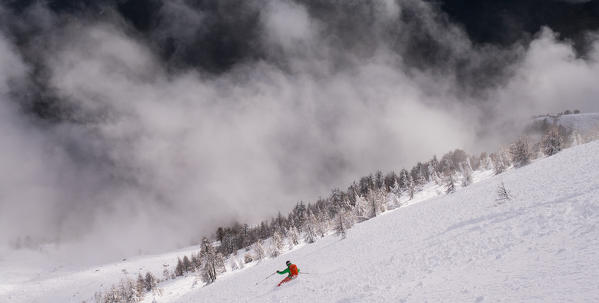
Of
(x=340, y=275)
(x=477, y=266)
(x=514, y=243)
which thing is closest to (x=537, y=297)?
(x=477, y=266)

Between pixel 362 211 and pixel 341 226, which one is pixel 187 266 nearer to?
pixel 362 211

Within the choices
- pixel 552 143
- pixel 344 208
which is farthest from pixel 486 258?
pixel 344 208

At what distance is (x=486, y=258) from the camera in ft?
48.0

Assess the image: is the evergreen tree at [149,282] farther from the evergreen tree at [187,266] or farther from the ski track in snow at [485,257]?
the ski track in snow at [485,257]

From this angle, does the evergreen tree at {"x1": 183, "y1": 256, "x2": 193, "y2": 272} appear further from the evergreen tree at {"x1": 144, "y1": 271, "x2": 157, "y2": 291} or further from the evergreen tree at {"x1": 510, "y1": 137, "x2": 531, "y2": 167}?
the evergreen tree at {"x1": 510, "y1": 137, "x2": 531, "y2": 167}

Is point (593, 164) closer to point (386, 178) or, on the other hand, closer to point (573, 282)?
point (573, 282)

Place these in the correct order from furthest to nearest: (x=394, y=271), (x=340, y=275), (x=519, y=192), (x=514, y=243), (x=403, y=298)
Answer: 1. (x=519, y=192)
2. (x=340, y=275)
3. (x=394, y=271)
4. (x=514, y=243)
5. (x=403, y=298)

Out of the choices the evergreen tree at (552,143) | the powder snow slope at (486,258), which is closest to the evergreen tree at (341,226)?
the powder snow slope at (486,258)

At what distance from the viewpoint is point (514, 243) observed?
1517 cm

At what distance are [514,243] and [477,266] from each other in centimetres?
294

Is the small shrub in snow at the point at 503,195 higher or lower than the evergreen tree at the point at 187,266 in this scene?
higher

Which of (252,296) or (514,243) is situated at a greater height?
(514,243)

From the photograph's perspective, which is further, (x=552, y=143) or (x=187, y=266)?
(x=187, y=266)

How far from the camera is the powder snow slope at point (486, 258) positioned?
10.6 meters
